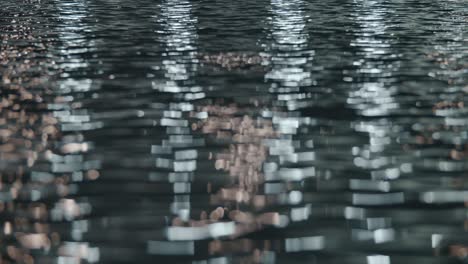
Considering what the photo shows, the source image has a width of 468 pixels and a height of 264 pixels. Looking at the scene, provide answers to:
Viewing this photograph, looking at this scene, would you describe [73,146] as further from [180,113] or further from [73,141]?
[180,113]

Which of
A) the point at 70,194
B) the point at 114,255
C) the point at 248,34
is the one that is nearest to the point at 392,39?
the point at 248,34

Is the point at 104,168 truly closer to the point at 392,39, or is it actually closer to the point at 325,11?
the point at 392,39

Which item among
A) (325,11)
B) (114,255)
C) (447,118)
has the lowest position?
(325,11)

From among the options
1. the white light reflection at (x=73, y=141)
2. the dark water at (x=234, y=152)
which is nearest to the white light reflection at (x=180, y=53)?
the dark water at (x=234, y=152)

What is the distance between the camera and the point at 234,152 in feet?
79.6

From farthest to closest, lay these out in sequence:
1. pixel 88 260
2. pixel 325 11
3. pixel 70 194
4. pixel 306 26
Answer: pixel 325 11 < pixel 306 26 < pixel 70 194 < pixel 88 260

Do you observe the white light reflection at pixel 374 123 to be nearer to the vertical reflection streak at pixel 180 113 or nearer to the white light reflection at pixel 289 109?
the white light reflection at pixel 289 109

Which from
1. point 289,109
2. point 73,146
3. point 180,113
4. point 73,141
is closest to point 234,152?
point 73,146

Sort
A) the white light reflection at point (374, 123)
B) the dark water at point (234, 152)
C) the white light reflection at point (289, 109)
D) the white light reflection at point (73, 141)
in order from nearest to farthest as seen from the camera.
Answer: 1. the white light reflection at point (73, 141)
2. the dark water at point (234, 152)
3. the white light reflection at point (374, 123)
4. the white light reflection at point (289, 109)

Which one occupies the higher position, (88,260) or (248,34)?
(88,260)

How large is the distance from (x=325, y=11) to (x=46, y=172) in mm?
63277

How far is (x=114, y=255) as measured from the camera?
50.6ft

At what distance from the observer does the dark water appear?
1639 cm

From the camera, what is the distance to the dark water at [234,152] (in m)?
16.4
